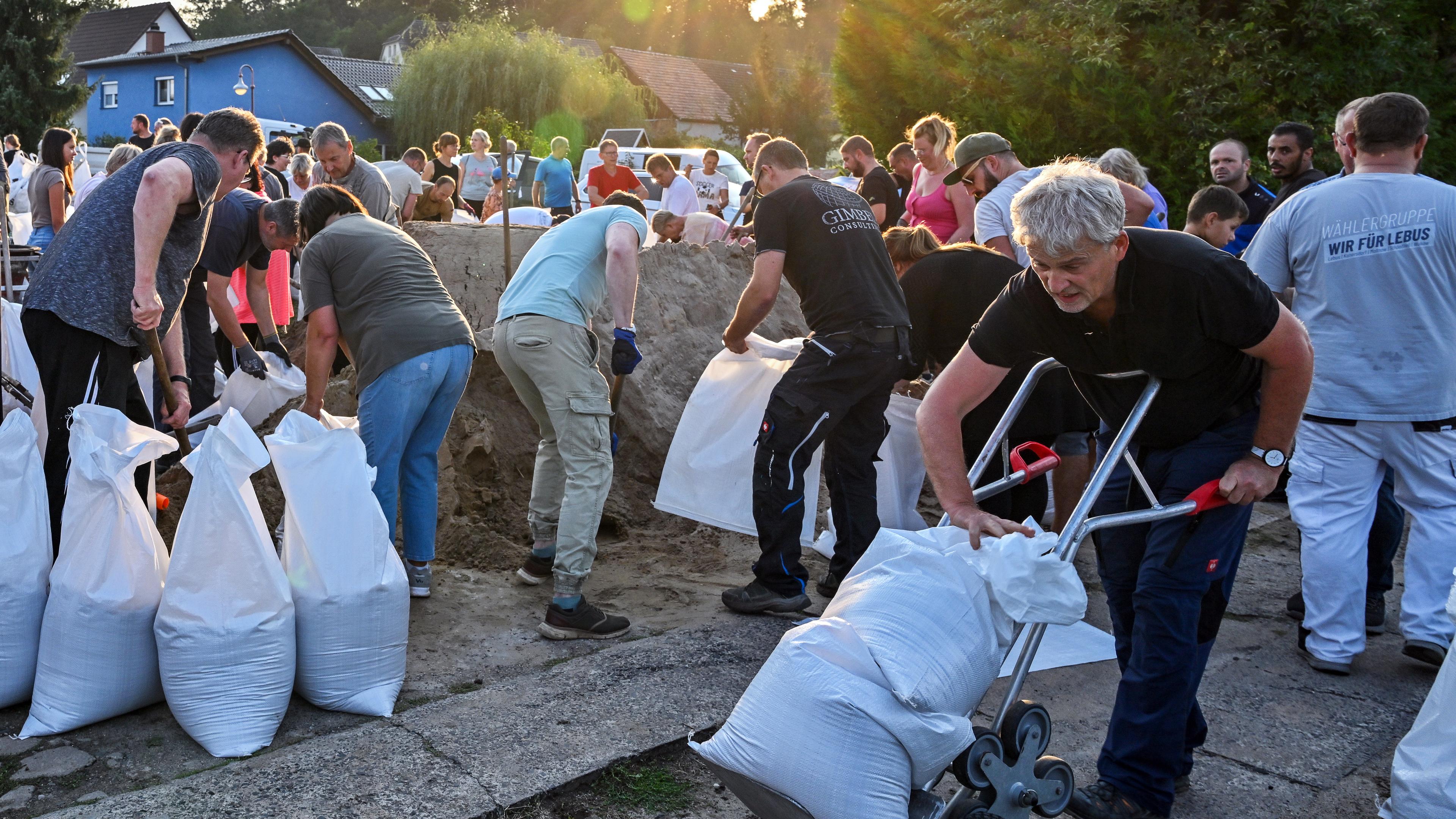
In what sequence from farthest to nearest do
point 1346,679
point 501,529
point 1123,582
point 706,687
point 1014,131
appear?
1. point 1014,131
2. point 501,529
3. point 1346,679
4. point 706,687
5. point 1123,582

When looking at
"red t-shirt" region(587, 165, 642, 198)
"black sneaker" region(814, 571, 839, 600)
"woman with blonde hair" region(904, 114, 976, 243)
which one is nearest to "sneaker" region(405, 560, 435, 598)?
"black sneaker" region(814, 571, 839, 600)

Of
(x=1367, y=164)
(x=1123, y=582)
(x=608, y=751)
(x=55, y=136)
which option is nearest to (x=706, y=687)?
(x=608, y=751)

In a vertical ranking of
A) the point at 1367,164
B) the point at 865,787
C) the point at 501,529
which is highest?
the point at 1367,164

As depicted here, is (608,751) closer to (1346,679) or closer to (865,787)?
(865,787)

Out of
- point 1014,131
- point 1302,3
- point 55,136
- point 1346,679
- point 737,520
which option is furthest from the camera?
point 1014,131

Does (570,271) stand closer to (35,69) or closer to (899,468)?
(899,468)

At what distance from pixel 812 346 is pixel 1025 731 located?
1.98 metres

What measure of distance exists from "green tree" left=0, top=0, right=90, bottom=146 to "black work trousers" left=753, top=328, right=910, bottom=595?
29.4 meters

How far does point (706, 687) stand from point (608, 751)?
50 centimetres

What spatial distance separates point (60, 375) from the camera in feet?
11.5

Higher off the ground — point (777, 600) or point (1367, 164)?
point (1367, 164)

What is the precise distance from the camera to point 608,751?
9.63 feet

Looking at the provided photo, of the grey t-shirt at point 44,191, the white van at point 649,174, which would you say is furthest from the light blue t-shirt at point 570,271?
the white van at point 649,174

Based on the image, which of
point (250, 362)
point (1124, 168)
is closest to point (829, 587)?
point (1124, 168)
